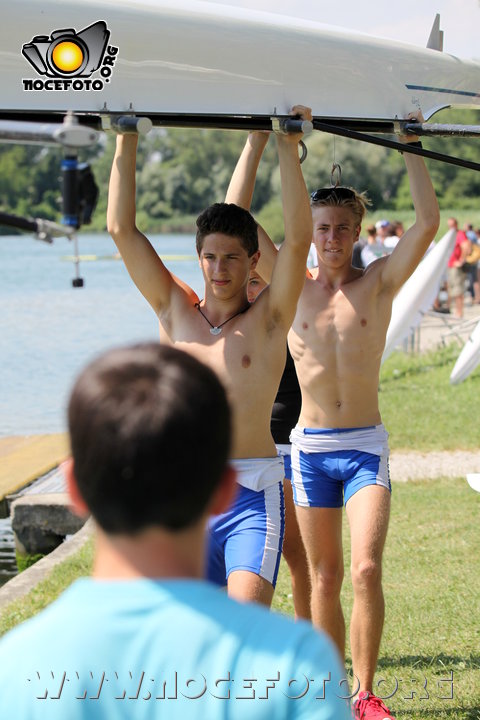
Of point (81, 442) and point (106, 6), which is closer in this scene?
point (81, 442)

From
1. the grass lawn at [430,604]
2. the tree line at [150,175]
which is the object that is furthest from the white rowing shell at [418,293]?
the grass lawn at [430,604]

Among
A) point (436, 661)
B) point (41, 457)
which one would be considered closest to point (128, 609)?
point (436, 661)

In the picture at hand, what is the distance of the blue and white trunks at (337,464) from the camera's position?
4375 millimetres

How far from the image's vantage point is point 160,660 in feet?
4.25

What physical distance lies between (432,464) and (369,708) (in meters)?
5.63

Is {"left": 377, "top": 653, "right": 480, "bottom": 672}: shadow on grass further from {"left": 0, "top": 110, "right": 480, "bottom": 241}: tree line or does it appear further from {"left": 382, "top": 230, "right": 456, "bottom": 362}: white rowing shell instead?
{"left": 382, "top": 230, "right": 456, "bottom": 362}: white rowing shell

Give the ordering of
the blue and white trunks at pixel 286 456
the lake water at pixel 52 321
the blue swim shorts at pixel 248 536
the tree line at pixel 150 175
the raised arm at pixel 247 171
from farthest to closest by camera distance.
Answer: the lake water at pixel 52 321 < the blue and white trunks at pixel 286 456 < the raised arm at pixel 247 171 < the blue swim shorts at pixel 248 536 < the tree line at pixel 150 175

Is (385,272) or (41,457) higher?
(385,272)

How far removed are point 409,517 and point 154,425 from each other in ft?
21.8

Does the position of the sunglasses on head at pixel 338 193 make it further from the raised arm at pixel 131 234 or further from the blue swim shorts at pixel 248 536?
the blue swim shorts at pixel 248 536

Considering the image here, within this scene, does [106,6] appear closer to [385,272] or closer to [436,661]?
[385,272]

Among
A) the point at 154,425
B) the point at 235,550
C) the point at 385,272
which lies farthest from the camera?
the point at 385,272

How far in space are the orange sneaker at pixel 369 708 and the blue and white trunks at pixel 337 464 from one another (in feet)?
2.72

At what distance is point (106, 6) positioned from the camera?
3322mm
